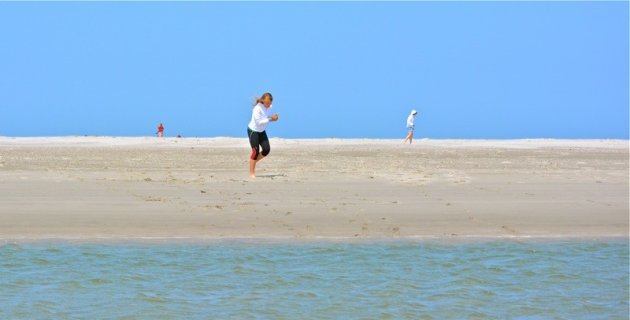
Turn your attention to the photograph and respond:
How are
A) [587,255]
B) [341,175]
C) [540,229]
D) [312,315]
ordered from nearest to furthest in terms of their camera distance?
[312,315]
[587,255]
[540,229]
[341,175]

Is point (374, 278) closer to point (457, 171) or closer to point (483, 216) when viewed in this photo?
point (483, 216)

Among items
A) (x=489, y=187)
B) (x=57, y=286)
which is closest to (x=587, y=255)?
(x=489, y=187)

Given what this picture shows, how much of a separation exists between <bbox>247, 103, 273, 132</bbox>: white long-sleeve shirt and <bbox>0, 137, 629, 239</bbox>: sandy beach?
A: 29.1 inches

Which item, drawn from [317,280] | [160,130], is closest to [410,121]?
[160,130]

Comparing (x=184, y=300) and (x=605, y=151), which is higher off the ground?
(x=605, y=151)

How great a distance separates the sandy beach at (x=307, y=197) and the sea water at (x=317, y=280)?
1.83ft

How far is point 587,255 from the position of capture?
364 inches

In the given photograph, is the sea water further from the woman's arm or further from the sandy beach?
the woman's arm

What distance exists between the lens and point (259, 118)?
13.3 meters

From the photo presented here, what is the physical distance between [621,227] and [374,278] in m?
3.89

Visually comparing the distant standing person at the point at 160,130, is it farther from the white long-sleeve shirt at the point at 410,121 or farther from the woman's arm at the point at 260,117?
the woman's arm at the point at 260,117

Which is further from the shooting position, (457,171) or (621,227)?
(457,171)

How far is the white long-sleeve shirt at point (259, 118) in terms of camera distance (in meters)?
13.3

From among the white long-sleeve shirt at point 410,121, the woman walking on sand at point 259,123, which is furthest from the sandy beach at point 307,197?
the white long-sleeve shirt at point 410,121
